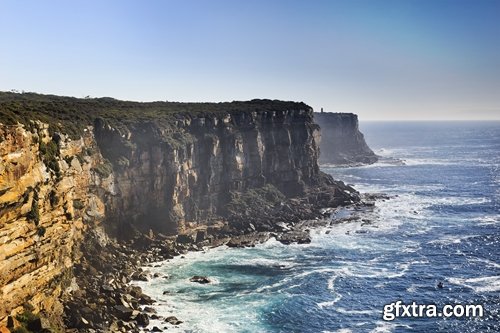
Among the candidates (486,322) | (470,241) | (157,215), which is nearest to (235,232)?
(157,215)

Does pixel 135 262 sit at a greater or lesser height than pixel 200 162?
lesser

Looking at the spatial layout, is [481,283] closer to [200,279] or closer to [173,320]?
[200,279]

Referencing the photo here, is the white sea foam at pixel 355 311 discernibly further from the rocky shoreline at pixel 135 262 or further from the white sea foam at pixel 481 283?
the rocky shoreline at pixel 135 262

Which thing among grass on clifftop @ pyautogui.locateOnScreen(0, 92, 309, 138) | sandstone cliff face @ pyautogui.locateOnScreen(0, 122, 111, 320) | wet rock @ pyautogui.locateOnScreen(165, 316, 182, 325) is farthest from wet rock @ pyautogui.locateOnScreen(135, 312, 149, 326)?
grass on clifftop @ pyautogui.locateOnScreen(0, 92, 309, 138)

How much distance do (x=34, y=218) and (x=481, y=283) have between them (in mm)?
63040

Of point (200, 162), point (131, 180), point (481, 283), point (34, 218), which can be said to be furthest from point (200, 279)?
point (481, 283)

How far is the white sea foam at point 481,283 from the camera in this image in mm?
73312

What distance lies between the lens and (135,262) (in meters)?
82.6

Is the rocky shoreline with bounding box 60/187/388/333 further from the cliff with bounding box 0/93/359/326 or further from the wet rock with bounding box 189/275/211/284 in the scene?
the cliff with bounding box 0/93/359/326

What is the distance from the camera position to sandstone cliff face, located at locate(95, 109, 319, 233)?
9238 cm

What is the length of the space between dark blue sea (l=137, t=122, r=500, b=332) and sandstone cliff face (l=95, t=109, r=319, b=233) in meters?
13.6

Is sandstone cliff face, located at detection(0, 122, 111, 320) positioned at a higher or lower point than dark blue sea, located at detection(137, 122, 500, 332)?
higher

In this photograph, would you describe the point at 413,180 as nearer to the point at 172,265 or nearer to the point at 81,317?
the point at 172,265

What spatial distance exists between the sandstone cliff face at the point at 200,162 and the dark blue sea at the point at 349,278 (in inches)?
535
